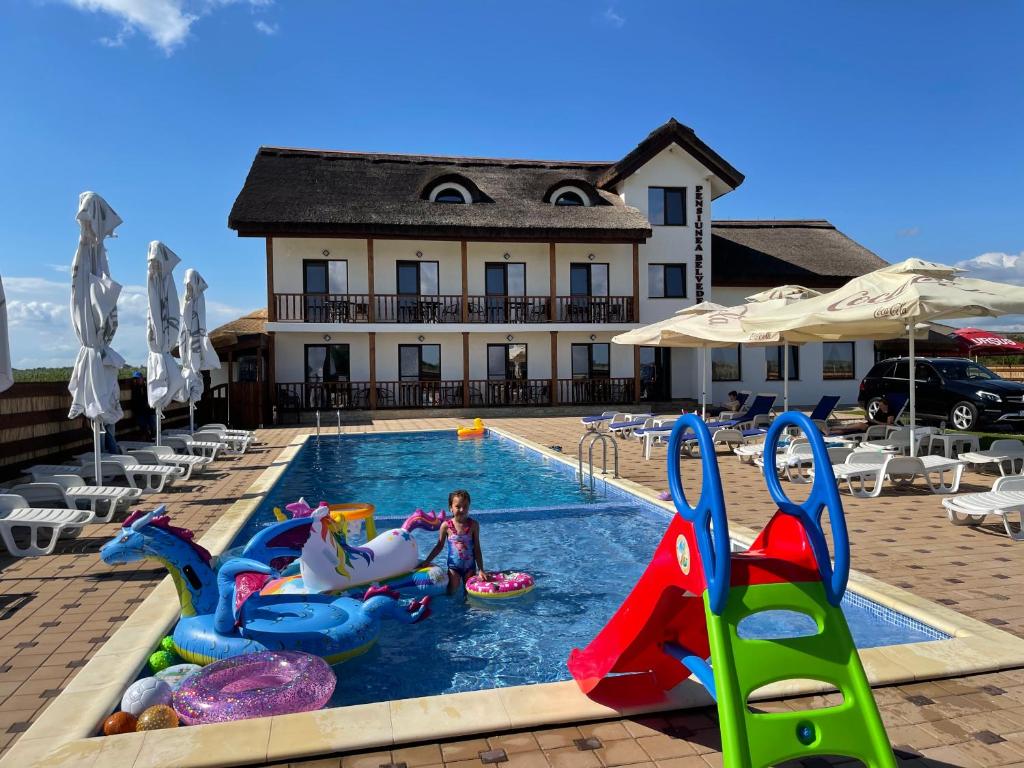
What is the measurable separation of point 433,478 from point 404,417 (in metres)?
9.47

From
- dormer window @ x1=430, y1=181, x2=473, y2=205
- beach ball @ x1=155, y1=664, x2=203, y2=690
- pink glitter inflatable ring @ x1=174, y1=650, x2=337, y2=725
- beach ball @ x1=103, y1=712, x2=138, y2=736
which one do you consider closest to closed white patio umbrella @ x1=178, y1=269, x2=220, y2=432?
beach ball @ x1=155, y1=664, x2=203, y2=690

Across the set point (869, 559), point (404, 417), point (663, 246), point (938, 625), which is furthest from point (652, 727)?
point (663, 246)

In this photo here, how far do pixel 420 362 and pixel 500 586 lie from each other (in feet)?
56.9

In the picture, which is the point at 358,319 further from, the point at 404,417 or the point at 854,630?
the point at 854,630

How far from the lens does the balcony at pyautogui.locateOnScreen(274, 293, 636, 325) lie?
21.2m

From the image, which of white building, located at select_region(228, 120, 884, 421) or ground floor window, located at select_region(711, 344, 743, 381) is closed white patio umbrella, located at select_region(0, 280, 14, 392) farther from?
ground floor window, located at select_region(711, 344, 743, 381)

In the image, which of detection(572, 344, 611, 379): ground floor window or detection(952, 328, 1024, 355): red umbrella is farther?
detection(572, 344, 611, 379): ground floor window

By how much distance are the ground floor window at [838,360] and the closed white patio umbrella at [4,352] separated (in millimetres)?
24230

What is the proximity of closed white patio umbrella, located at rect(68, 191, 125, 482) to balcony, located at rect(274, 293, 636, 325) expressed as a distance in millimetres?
12677

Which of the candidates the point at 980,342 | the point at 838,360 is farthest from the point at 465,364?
the point at 980,342

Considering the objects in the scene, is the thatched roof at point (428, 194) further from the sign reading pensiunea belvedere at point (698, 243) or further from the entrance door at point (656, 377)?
the entrance door at point (656, 377)

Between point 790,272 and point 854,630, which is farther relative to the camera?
point 790,272

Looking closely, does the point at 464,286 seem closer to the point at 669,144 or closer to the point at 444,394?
the point at 444,394

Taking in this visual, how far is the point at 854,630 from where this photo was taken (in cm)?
469
